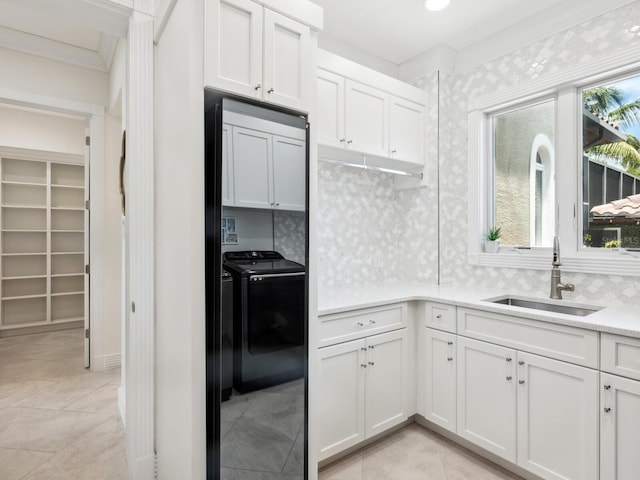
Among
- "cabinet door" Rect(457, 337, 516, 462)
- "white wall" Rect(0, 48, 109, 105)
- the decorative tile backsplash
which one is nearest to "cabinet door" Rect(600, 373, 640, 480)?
"cabinet door" Rect(457, 337, 516, 462)

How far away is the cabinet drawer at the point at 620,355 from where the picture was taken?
5.15 feet

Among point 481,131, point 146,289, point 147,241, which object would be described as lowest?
point 146,289

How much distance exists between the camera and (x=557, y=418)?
181cm

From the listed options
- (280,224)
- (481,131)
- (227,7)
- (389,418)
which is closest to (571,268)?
(481,131)

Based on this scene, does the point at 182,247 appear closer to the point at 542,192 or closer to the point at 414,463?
the point at 414,463

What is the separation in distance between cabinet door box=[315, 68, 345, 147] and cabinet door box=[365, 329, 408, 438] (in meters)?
1.34

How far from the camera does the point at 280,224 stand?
5.11 ft

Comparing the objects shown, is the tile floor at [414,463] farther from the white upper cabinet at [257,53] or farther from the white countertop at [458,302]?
the white upper cabinet at [257,53]

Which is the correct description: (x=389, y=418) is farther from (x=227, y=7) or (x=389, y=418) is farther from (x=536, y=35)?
(x=536, y=35)

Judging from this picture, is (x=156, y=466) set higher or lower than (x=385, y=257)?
lower

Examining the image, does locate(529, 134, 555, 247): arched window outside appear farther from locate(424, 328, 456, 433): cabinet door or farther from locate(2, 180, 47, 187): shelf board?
locate(2, 180, 47, 187): shelf board

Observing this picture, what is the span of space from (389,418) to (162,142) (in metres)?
2.15

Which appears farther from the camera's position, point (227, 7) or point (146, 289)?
point (146, 289)

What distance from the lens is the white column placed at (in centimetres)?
185
